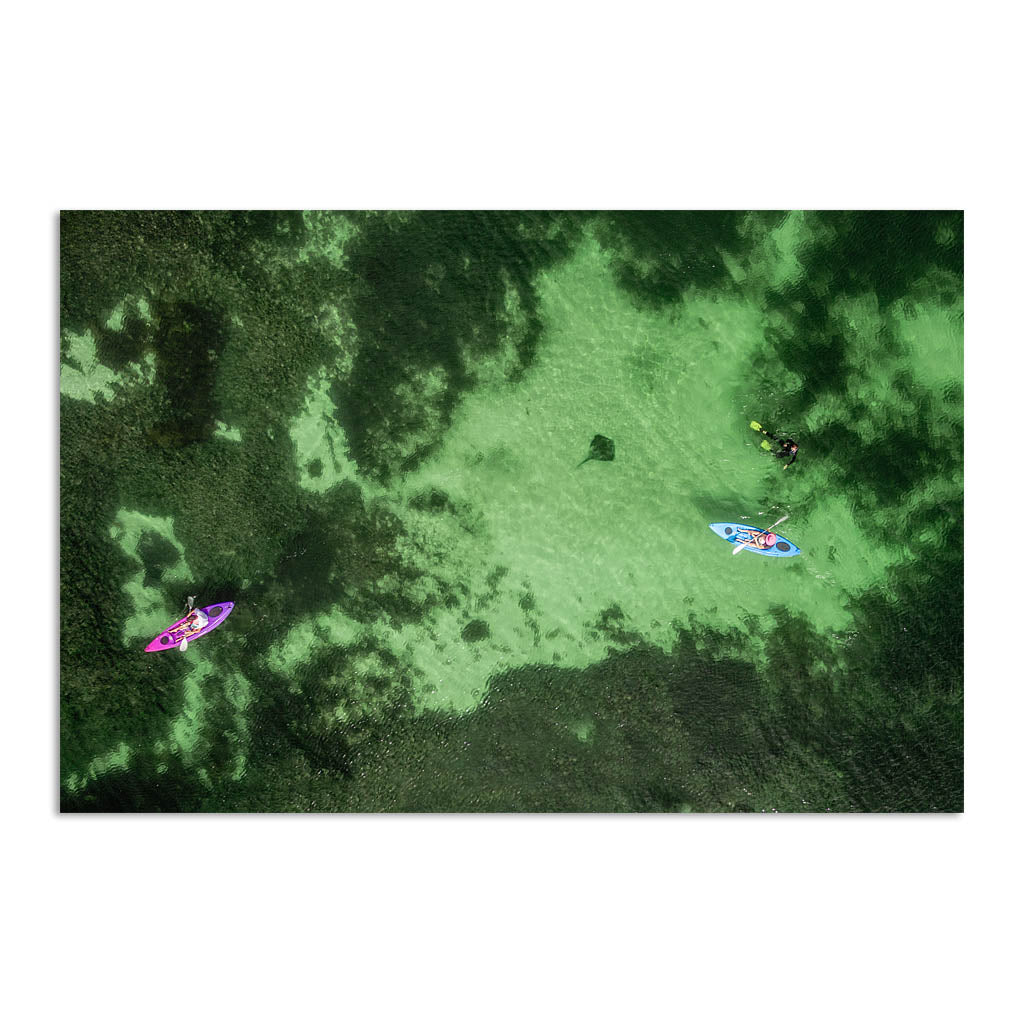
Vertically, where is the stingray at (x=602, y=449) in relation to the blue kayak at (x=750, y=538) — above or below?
above

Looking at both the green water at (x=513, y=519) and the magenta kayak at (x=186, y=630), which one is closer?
the green water at (x=513, y=519)

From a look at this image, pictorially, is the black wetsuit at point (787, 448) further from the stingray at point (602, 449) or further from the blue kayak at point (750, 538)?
the stingray at point (602, 449)

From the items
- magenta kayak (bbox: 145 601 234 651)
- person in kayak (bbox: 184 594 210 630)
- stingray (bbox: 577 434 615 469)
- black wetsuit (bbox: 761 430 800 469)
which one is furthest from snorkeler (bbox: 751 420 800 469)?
person in kayak (bbox: 184 594 210 630)

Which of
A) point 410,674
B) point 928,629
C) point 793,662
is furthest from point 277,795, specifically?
point 928,629

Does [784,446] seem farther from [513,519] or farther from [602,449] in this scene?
[513,519]

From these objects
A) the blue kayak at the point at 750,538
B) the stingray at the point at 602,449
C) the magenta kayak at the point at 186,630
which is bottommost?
the magenta kayak at the point at 186,630

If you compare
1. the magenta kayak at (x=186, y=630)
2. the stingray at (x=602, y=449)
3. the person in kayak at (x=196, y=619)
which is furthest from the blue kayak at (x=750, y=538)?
the person in kayak at (x=196, y=619)

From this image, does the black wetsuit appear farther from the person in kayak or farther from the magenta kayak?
the person in kayak
